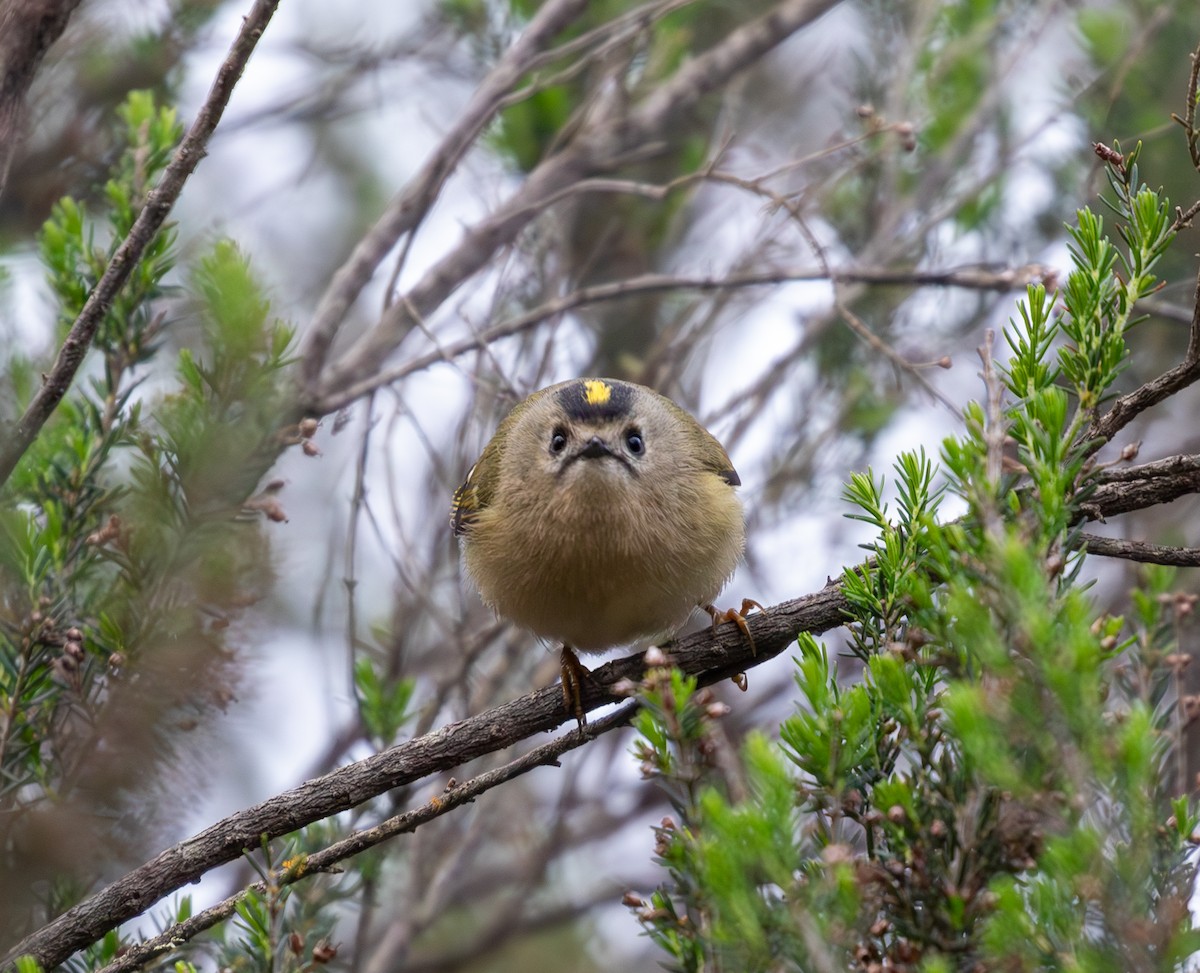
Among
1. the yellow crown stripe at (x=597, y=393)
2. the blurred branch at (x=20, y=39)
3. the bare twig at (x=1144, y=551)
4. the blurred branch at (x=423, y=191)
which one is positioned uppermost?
the blurred branch at (x=423, y=191)

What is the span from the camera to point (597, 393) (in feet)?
11.5

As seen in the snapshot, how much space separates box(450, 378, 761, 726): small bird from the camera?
3.11 m

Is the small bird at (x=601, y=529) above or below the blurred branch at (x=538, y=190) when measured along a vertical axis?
below

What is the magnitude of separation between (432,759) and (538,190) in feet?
8.42

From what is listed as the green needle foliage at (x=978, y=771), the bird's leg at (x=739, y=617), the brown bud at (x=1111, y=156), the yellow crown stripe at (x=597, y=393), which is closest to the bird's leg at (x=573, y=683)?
the bird's leg at (x=739, y=617)

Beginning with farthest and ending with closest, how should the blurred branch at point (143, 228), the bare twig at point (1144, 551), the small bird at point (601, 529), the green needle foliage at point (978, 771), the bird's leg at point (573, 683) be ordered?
the small bird at point (601, 529) → the bird's leg at point (573, 683) → the blurred branch at point (143, 228) → the bare twig at point (1144, 551) → the green needle foliage at point (978, 771)

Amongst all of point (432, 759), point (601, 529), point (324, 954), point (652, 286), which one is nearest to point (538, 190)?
point (652, 286)

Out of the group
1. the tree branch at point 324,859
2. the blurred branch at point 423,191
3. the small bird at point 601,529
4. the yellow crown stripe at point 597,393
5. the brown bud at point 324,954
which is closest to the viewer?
→ the brown bud at point 324,954

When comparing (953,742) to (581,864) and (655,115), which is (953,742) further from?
(581,864)

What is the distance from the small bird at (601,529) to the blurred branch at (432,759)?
8.8 inches

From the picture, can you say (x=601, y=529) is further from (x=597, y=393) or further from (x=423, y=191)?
(x=423, y=191)

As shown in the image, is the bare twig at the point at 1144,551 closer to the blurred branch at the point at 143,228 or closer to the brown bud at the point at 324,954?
the brown bud at the point at 324,954

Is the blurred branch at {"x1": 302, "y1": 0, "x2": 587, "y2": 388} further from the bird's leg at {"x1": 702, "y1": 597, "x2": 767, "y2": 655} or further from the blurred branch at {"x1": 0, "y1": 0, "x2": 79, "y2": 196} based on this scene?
the bird's leg at {"x1": 702, "y1": 597, "x2": 767, "y2": 655}

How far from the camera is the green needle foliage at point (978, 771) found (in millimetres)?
1388
